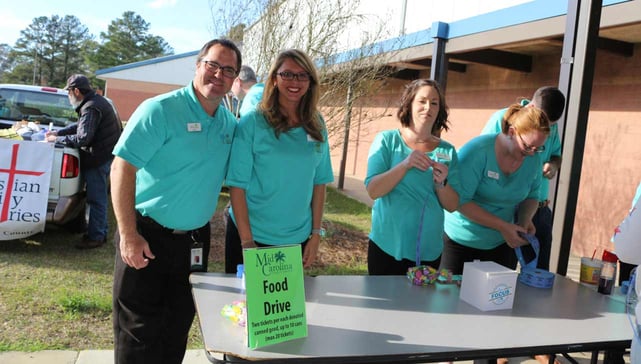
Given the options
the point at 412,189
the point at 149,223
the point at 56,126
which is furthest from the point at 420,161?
the point at 56,126

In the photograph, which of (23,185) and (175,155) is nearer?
(175,155)

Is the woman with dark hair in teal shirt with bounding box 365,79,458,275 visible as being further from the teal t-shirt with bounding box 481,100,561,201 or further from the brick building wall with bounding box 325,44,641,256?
the brick building wall with bounding box 325,44,641,256

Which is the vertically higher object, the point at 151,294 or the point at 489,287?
the point at 489,287

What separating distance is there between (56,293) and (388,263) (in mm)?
2905

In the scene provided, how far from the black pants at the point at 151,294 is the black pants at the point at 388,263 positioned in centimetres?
96

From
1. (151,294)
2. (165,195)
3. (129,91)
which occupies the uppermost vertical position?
(129,91)

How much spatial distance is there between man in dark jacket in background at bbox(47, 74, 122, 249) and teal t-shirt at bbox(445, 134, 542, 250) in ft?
12.6

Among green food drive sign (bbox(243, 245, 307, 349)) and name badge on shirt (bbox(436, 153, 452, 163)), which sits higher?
name badge on shirt (bbox(436, 153, 452, 163))

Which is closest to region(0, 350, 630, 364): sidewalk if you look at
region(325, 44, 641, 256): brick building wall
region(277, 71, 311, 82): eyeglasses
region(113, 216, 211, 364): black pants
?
region(113, 216, 211, 364): black pants

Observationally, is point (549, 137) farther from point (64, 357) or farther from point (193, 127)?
point (64, 357)

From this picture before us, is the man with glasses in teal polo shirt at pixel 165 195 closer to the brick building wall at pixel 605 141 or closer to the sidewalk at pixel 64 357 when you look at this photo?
the sidewalk at pixel 64 357

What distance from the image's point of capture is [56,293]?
408cm

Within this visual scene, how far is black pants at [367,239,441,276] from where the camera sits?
9.11 ft

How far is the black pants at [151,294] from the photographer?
92.2 inches
